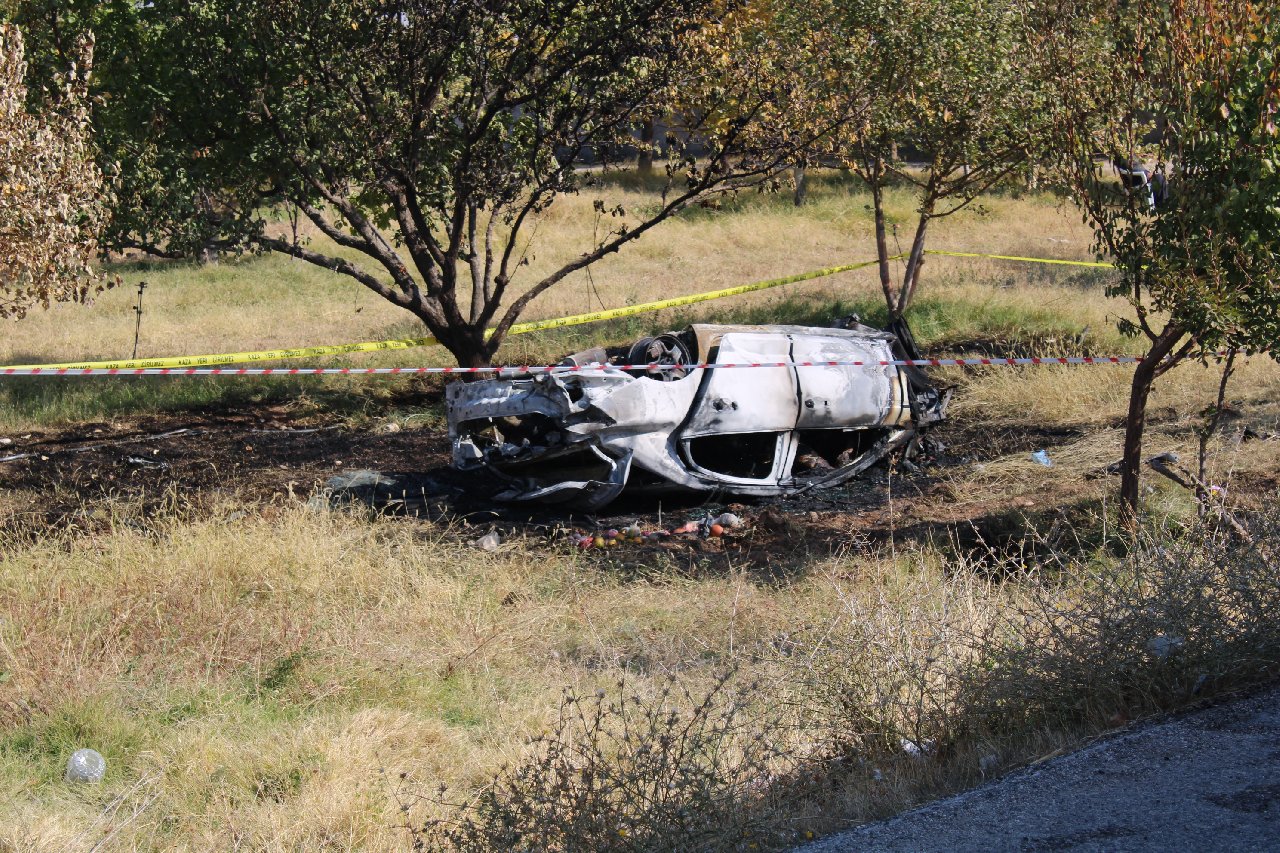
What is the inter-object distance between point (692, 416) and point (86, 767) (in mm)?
5162

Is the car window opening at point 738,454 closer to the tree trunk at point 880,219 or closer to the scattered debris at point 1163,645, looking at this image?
the scattered debris at point 1163,645

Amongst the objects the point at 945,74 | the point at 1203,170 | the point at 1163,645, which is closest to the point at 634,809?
the point at 1163,645

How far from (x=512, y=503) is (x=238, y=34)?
557 centimetres

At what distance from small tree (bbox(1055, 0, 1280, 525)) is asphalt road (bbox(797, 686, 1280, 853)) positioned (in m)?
2.99

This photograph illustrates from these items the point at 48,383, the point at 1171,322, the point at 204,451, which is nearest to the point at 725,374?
the point at 1171,322

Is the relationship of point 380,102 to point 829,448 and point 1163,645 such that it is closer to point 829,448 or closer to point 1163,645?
point 829,448

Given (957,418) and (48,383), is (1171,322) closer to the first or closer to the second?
(957,418)

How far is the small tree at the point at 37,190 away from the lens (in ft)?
26.2

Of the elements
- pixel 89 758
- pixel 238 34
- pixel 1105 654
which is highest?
pixel 238 34

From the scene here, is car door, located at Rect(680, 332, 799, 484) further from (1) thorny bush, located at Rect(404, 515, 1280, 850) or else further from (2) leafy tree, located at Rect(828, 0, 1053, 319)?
(2) leafy tree, located at Rect(828, 0, 1053, 319)

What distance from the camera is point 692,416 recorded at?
944 centimetres

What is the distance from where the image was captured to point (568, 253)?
25.8 metres

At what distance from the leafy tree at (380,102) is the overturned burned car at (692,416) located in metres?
2.99

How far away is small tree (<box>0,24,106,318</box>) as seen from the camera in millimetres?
7980
